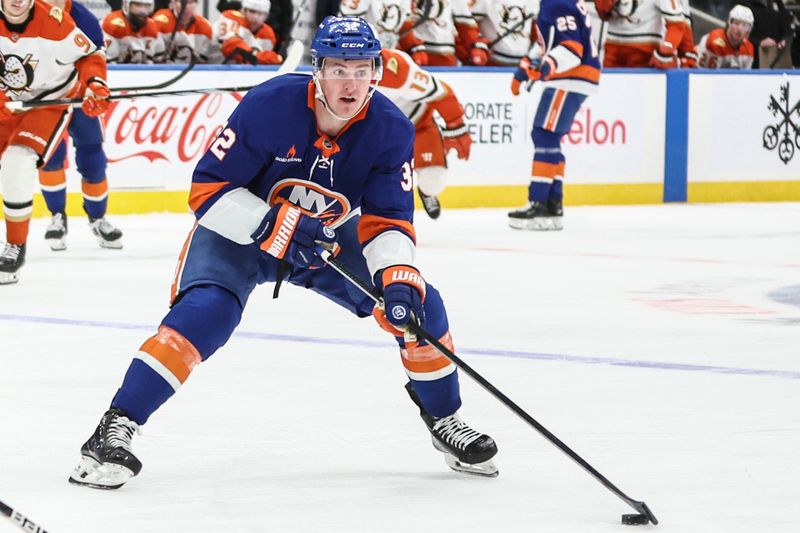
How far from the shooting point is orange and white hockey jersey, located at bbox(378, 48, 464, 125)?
644 cm

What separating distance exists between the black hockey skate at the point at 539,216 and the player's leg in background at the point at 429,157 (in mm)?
945

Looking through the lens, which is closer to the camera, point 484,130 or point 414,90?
point 414,90

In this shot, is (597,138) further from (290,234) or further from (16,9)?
(290,234)

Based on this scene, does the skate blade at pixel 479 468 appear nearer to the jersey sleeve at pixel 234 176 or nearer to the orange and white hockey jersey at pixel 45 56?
the jersey sleeve at pixel 234 176

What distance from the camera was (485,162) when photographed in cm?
909

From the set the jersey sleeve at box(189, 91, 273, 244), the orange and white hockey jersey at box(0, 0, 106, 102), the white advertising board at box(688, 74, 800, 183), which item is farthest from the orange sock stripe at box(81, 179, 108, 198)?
the white advertising board at box(688, 74, 800, 183)

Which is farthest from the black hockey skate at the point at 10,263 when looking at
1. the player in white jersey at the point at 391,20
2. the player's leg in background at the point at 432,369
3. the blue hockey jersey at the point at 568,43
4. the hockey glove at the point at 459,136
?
the player in white jersey at the point at 391,20

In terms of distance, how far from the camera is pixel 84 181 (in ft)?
22.1

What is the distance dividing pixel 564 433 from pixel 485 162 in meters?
5.89

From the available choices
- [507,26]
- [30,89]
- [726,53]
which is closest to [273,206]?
[30,89]

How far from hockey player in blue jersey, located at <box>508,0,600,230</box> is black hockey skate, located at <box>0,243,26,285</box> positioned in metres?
3.08

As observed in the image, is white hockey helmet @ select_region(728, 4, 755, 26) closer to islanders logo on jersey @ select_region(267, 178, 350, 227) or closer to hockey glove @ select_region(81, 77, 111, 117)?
hockey glove @ select_region(81, 77, 111, 117)

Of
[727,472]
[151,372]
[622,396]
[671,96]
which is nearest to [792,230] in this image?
[671,96]

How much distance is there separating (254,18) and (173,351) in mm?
6237
